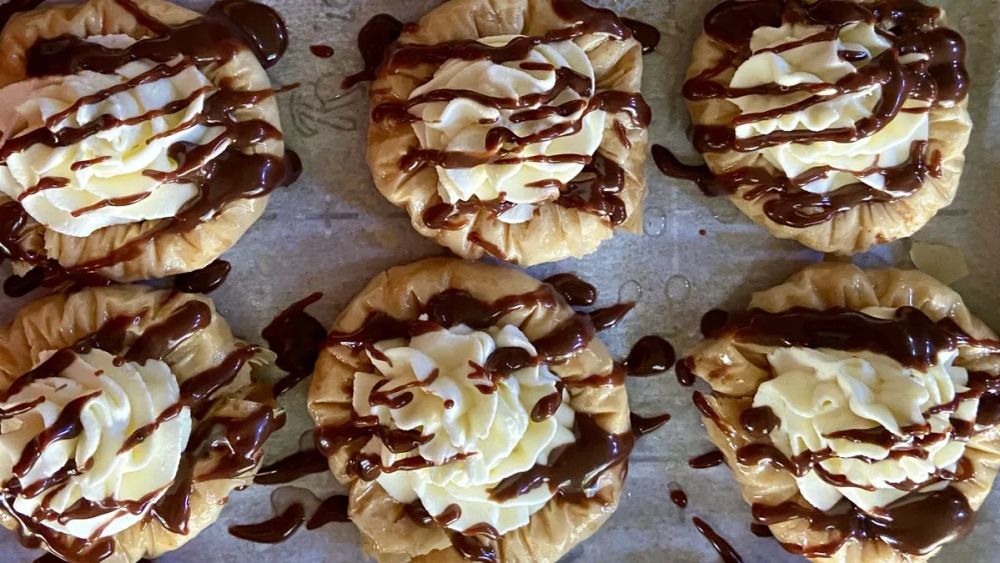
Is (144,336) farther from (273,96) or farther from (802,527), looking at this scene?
(802,527)

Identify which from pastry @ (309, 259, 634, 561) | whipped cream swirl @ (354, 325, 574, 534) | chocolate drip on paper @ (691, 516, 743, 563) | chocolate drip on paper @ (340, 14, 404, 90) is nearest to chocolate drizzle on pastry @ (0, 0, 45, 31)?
chocolate drip on paper @ (340, 14, 404, 90)

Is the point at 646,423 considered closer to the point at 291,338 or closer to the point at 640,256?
the point at 640,256

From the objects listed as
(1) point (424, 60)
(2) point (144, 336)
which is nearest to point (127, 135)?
(2) point (144, 336)

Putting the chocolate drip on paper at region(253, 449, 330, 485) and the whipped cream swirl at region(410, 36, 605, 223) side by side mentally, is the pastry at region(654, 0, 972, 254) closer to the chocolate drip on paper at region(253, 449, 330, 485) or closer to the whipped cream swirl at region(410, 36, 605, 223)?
the whipped cream swirl at region(410, 36, 605, 223)

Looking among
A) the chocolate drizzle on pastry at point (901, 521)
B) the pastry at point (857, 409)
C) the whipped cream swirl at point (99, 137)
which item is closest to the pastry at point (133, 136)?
the whipped cream swirl at point (99, 137)

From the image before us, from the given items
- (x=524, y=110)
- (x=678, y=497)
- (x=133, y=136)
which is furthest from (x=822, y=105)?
(x=133, y=136)

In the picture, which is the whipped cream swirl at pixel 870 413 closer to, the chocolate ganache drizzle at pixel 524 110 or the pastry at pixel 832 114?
the pastry at pixel 832 114
